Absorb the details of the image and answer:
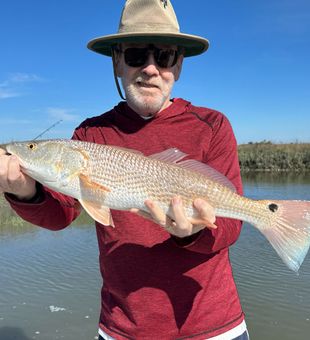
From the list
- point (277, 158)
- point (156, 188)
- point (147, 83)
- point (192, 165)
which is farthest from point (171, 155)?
point (277, 158)

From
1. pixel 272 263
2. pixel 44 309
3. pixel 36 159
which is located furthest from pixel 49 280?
pixel 36 159

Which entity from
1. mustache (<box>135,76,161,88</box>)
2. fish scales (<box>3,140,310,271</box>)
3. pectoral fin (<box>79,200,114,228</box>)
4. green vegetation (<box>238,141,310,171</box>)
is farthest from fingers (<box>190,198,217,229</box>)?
green vegetation (<box>238,141,310,171</box>)

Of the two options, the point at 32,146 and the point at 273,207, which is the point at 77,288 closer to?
the point at 32,146

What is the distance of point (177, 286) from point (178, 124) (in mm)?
1234

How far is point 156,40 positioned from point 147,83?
1.21ft

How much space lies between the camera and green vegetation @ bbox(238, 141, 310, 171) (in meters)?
36.2

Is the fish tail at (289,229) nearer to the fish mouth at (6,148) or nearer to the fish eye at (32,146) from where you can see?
the fish eye at (32,146)

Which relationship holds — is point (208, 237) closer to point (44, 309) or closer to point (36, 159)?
point (36, 159)

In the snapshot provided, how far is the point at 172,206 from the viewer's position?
266cm

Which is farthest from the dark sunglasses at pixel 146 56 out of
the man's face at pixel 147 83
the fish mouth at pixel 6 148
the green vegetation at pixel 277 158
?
the green vegetation at pixel 277 158

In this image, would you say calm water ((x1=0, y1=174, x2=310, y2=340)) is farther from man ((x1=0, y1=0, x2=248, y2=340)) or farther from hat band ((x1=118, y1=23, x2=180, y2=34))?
hat band ((x1=118, y1=23, x2=180, y2=34))

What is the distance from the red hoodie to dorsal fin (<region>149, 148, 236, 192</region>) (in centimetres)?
15

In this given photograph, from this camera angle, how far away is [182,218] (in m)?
2.58

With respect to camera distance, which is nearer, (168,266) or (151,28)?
(168,266)
